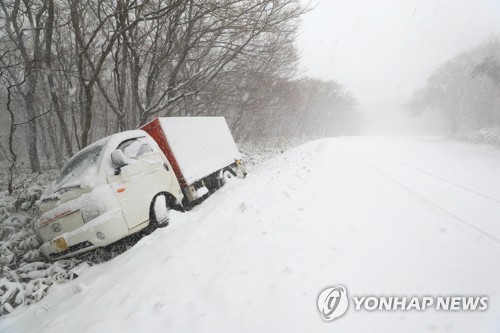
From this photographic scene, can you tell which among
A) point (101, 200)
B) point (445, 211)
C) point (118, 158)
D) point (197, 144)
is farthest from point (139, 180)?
point (445, 211)

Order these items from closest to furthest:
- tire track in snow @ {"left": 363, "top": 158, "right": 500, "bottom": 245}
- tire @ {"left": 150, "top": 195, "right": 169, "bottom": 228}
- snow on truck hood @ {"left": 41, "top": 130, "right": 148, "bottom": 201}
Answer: tire track in snow @ {"left": 363, "top": 158, "right": 500, "bottom": 245} → snow on truck hood @ {"left": 41, "top": 130, "right": 148, "bottom": 201} → tire @ {"left": 150, "top": 195, "right": 169, "bottom": 228}

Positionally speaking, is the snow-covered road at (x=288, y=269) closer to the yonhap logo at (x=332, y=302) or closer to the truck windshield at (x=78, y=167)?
the yonhap logo at (x=332, y=302)

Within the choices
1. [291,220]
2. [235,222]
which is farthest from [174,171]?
[291,220]

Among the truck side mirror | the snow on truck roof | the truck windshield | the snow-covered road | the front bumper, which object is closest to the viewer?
the snow-covered road

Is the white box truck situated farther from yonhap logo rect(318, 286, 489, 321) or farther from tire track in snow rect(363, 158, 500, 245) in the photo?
tire track in snow rect(363, 158, 500, 245)

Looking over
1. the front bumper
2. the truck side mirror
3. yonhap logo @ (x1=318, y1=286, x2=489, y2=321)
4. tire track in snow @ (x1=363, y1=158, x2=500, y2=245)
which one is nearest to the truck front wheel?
the front bumper

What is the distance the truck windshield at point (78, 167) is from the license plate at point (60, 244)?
922 millimetres

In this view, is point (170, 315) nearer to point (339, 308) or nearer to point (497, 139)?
point (339, 308)

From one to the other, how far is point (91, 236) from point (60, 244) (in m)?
0.63

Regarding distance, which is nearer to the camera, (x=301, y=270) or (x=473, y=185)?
(x=301, y=270)

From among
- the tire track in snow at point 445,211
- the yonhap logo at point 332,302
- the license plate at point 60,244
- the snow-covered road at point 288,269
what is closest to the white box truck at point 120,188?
the license plate at point 60,244

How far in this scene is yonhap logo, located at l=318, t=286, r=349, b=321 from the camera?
2.58 m

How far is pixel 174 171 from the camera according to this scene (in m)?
6.50

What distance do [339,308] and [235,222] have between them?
2490 millimetres
